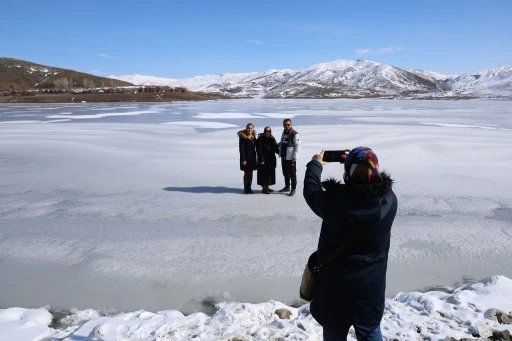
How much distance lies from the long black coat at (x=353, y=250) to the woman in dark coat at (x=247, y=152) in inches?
197

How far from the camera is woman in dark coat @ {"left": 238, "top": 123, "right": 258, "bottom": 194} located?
7.15 m

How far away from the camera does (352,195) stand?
1936 millimetres

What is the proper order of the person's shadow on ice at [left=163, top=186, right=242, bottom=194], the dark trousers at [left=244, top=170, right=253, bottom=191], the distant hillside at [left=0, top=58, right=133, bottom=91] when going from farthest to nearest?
the distant hillside at [left=0, top=58, right=133, bottom=91] < the person's shadow on ice at [left=163, top=186, right=242, bottom=194] < the dark trousers at [left=244, top=170, right=253, bottom=191]

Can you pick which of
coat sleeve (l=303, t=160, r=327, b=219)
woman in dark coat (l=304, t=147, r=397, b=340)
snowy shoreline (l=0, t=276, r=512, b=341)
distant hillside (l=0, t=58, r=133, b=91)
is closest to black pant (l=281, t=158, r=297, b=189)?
snowy shoreline (l=0, t=276, r=512, b=341)

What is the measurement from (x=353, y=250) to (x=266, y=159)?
532 centimetres

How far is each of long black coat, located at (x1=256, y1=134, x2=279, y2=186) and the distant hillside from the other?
110 meters

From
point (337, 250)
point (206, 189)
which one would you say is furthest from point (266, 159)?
point (337, 250)

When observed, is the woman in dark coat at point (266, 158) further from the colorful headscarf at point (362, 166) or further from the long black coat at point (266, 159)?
the colorful headscarf at point (362, 166)

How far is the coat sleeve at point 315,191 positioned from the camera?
2.03m

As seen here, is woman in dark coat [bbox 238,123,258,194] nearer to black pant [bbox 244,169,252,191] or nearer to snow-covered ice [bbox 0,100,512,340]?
black pant [bbox 244,169,252,191]

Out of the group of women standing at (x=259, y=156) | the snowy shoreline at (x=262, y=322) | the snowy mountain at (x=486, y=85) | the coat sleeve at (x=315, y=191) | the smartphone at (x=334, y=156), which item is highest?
the snowy mountain at (x=486, y=85)

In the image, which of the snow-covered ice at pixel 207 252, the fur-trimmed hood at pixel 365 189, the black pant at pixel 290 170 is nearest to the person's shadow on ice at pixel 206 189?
the snow-covered ice at pixel 207 252

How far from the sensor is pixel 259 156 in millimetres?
7207

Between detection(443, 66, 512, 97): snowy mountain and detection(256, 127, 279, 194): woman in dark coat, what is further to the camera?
detection(443, 66, 512, 97): snowy mountain
